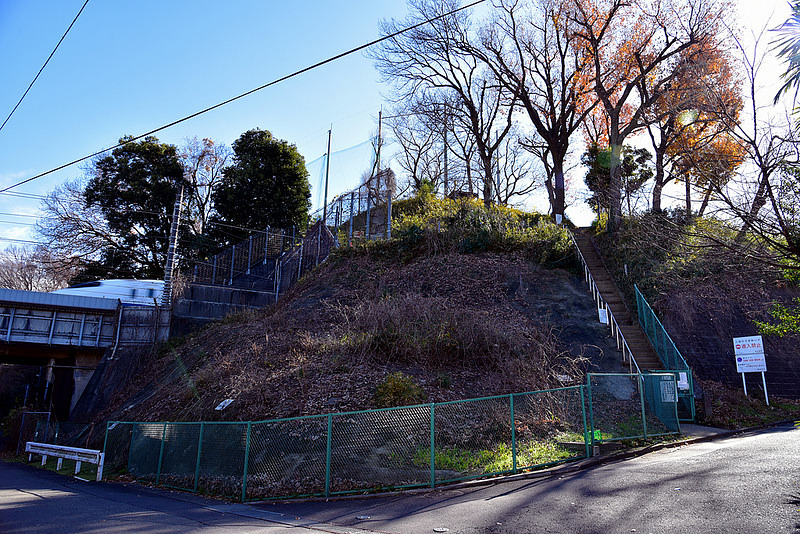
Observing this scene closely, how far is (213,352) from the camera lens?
58.6 ft

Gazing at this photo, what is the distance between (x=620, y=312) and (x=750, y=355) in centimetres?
404

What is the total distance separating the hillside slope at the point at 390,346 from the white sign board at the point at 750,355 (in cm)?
391

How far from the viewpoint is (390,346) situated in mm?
14359

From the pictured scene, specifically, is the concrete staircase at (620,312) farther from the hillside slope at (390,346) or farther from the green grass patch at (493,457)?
the green grass patch at (493,457)

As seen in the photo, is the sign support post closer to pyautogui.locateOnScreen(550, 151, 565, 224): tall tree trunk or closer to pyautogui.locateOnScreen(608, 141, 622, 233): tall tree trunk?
pyautogui.locateOnScreen(608, 141, 622, 233): tall tree trunk

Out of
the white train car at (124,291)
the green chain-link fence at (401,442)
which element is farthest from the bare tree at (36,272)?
the green chain-link fence at (401,442)

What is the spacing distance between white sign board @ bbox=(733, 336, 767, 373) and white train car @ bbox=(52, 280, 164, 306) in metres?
22.7

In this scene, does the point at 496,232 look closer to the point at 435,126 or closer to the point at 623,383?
the point at 623,383

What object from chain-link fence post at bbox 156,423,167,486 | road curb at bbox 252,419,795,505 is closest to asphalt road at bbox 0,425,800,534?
road curb at bbox 252,419,795,505

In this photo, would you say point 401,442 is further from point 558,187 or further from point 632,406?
point 558,187

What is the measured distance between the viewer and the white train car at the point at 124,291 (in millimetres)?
24281

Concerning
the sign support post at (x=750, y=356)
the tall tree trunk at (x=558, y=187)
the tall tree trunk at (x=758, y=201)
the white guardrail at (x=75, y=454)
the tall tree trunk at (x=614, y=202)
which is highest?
the tall tree trunk at (x=558, y=187)

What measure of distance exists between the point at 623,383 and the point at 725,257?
4.10 meters

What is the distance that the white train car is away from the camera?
24281 mm
